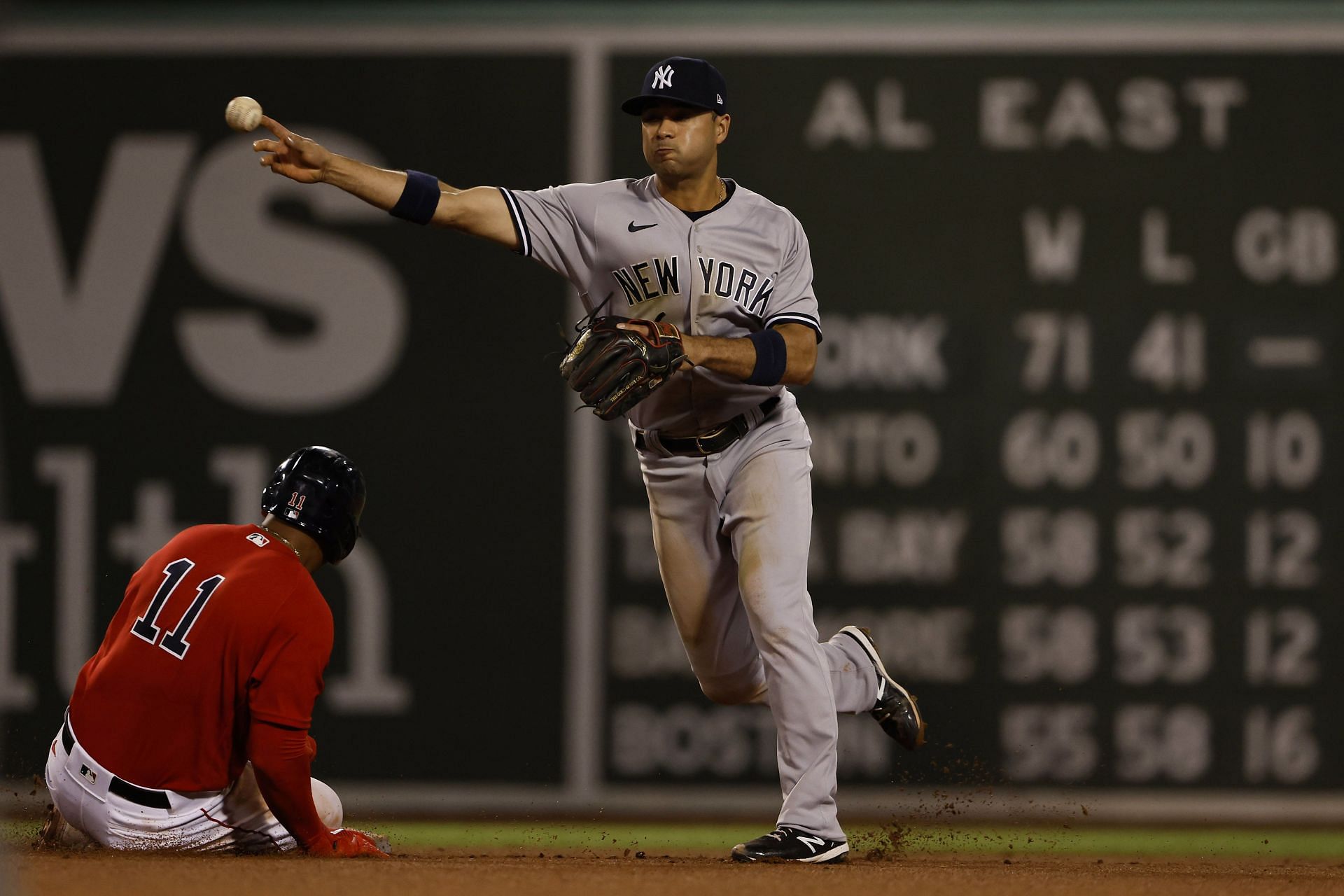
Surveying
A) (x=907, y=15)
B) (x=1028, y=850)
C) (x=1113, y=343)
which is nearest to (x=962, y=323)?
(x=1113, y=343)

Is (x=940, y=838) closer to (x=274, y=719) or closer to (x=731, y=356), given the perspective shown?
(x=731, y=356)

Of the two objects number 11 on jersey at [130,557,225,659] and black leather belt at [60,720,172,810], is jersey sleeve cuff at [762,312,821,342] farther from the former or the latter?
black leather belt at [60,720,172,810]

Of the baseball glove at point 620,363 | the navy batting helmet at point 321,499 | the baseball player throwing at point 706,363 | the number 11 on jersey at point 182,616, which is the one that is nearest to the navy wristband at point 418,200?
the baseball player throwing at point 706,363

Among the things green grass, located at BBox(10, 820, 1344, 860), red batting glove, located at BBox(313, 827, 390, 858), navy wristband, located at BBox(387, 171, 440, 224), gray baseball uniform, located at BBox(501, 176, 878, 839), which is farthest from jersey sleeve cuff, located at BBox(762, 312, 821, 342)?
green grass, located at BBox(10, 820, 1344, 860)

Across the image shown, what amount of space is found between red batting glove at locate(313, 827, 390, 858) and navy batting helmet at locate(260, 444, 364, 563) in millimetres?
643

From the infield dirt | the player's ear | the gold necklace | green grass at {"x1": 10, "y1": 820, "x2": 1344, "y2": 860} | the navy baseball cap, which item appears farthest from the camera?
green grass at {"x1": 10, "y1": 820, "x2": 1344, "y2": 860}

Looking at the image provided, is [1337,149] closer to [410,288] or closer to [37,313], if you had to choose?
[410,288]

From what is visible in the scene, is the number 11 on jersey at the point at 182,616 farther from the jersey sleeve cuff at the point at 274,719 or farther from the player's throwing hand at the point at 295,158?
the player's throwing hand at the point at 295,158

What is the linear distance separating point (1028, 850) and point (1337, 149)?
8.73 feet

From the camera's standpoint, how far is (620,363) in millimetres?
3504

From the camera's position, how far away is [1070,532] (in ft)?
17.8

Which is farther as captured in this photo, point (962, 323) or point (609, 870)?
point (962, 323)

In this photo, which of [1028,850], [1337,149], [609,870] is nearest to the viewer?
[609,870]

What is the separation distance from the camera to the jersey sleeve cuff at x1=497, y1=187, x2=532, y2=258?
150 inches
